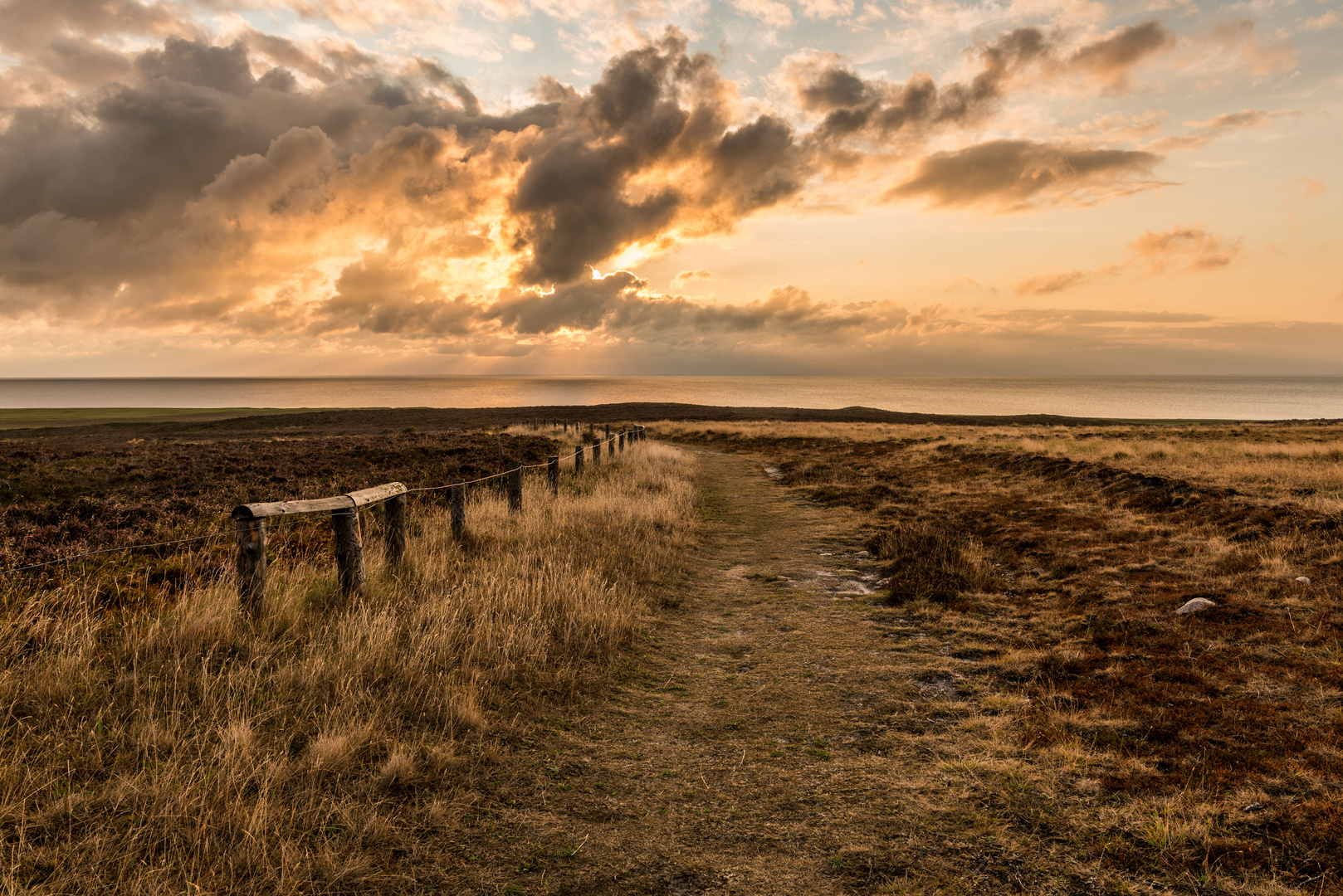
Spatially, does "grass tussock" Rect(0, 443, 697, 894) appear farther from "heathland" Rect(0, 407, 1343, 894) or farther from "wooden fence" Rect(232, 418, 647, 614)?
"wooden fence" Rect(232, 418, 647, 614)

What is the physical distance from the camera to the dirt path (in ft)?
11.2

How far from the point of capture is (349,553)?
641 centimetres

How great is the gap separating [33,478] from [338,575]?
1654 cm

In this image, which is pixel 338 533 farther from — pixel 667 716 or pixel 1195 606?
pixel 1195 606

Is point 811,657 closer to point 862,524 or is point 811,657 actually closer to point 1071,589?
point 1071,589

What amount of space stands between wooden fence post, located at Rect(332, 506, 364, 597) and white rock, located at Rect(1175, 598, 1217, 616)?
9203mm

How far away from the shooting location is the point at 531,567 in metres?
8.23

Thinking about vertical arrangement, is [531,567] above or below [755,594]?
above

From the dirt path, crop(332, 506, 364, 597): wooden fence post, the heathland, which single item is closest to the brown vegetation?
the heathland

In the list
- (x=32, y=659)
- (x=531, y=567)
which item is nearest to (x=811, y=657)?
(x=531, y=567)

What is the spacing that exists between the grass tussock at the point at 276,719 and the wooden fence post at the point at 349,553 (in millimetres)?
167

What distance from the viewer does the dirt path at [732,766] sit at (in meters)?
3.43

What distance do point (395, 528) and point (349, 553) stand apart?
1110 millimetres

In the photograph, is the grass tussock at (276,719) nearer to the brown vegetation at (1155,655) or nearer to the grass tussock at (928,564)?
the brown vegetation at (1155,655)
